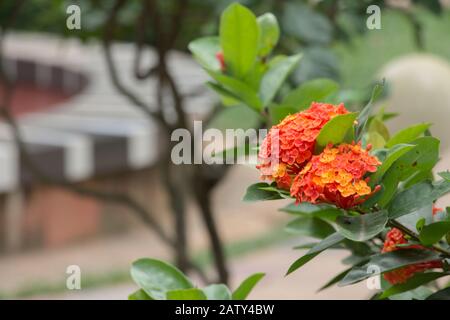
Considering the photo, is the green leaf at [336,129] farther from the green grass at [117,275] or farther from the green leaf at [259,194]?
the green grass at [117,275]

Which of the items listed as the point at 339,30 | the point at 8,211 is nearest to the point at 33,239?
the point at 8,211

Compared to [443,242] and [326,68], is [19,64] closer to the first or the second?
[326,68]

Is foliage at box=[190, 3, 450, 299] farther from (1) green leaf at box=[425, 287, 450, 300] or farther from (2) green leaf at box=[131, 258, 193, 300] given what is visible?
(2) green leaf at box=[131, 258, 193, 300]

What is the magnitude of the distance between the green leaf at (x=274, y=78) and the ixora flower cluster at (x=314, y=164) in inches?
8.5

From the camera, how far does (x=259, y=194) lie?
2.16ft

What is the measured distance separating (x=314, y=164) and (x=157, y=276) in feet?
0.72

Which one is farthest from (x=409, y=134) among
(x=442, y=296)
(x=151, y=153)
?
(x=151, y=153)

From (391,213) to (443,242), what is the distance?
0.32ft

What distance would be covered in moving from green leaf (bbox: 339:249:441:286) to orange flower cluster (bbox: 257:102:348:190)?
0.09 metres

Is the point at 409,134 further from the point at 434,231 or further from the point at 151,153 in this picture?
the point at 151,153

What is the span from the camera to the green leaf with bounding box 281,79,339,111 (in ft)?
2.90

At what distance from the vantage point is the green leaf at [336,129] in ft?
2.04

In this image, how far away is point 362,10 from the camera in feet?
4.85

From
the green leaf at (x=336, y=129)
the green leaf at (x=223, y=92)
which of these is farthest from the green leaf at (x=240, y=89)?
the green leaf at (x=336, y=129)
